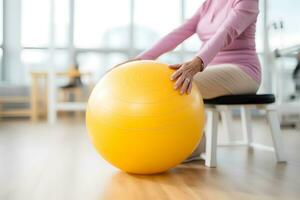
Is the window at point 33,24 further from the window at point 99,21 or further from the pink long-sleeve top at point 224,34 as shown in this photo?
the pink long-sleeve top at point 224,34

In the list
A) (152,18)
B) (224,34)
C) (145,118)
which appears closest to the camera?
(145,118)

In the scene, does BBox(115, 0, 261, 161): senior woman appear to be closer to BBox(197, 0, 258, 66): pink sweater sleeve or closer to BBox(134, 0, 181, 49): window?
BBox(197, 0, 258, 66): pink sweater sleeve

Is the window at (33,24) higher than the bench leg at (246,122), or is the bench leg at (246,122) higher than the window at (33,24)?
the window at (33,24)

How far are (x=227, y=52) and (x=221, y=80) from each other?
20 cm

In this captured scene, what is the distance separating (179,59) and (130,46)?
87cm

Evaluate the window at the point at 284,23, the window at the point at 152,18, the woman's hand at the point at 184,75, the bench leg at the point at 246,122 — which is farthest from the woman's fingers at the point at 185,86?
the window at the point at 152,18

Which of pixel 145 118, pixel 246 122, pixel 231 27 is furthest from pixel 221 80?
pixel 246 122

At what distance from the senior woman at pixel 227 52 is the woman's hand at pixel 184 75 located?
2cm

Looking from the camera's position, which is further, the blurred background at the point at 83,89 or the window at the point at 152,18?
the window at the point at 152,18

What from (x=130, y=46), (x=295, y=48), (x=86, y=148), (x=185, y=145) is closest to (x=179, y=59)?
(x=130, y=46)

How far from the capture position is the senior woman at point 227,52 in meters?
1.61

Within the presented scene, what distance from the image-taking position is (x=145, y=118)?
1.30 m

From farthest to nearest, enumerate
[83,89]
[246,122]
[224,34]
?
[83,89]
[246,122]
[224,34]

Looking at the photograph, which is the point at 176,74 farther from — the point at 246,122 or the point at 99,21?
the point at 99,21
